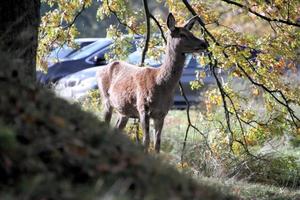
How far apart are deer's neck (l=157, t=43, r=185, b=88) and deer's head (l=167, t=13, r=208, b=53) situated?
92 millimetres

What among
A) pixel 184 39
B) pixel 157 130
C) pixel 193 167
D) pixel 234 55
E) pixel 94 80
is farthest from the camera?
pixel 94 80

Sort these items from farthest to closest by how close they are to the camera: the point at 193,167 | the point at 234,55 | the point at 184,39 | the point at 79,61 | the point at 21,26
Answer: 1. the point at 79,61
2. the point at 193,167
3. the point at 234,55
4. the point at 184,39
5. the point at 21,26

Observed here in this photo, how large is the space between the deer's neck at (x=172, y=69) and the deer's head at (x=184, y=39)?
92mm

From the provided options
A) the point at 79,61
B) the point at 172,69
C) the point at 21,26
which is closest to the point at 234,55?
the point at 172,69

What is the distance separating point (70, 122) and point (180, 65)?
242 inches

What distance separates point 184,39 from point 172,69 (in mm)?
511

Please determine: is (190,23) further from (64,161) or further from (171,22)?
(64,161)

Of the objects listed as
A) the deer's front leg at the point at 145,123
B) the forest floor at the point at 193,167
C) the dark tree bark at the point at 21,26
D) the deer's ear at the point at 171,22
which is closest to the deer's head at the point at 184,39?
the deer's ear at the point at 171,22

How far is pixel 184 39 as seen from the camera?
11.2 meters

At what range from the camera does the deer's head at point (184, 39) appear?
435 inches

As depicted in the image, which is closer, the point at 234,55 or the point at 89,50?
the point at 234,55

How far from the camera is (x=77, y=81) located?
20688 millimetres

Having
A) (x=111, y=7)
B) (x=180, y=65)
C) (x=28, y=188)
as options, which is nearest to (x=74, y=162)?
(x=28, y=188)

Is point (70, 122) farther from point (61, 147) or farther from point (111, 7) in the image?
point (111, 7)
